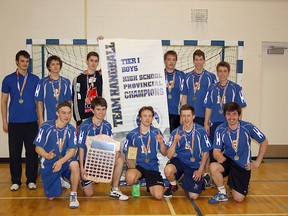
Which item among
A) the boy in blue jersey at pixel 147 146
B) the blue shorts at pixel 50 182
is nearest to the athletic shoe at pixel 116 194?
the boy in blue jersey at pixel 147 146

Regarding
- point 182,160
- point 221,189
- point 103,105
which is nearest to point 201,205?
point 221,189

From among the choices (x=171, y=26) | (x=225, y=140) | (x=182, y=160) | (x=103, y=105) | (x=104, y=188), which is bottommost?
(x=104, y=188)

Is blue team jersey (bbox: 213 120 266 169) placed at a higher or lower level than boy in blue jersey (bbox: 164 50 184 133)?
lower

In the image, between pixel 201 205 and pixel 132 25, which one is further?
pixel 132 25

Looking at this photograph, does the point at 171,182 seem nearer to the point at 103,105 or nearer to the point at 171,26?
the point at 103,105

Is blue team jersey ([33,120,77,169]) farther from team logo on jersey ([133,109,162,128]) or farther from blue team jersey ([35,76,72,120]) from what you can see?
team logo on jersey ([133,109,162,128])

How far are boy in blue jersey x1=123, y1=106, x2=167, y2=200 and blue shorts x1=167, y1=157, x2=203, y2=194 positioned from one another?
0.24m

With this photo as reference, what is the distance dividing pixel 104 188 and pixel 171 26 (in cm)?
381

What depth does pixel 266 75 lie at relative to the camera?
7.54m

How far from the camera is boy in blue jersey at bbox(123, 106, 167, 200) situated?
4445 millimetres

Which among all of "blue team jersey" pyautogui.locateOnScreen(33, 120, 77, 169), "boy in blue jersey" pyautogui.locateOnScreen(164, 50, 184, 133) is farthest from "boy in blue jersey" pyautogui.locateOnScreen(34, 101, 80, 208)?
"boy in blue jersey" pyautogui.locateOnScreen(164, 50, 184, 133)

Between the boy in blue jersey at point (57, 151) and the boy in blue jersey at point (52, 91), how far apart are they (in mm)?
571

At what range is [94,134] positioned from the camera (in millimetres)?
4531

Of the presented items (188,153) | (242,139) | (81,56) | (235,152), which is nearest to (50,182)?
(188,153)
